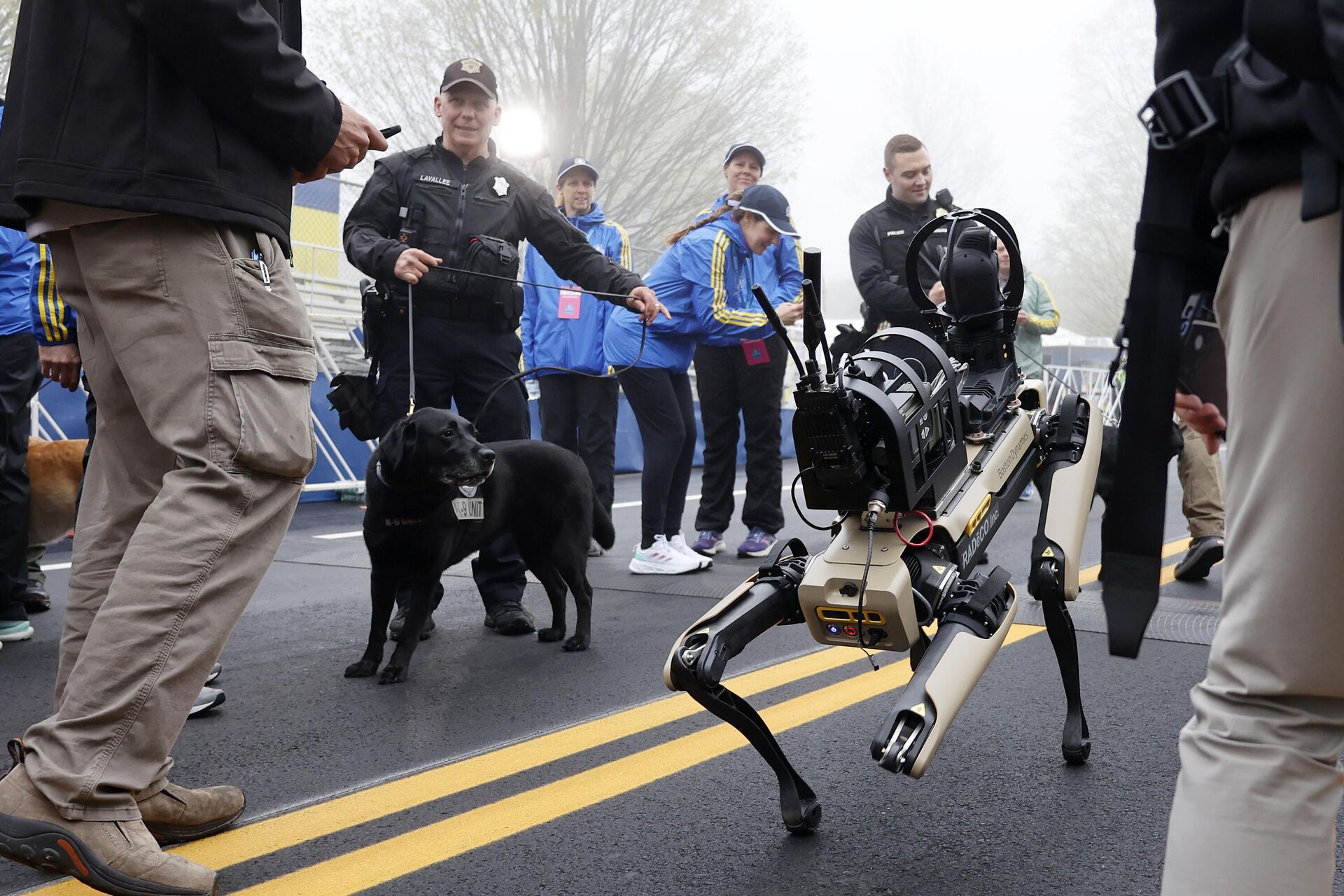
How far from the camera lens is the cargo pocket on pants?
2.20 metres

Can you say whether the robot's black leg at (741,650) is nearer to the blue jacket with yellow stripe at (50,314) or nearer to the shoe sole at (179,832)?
the shoe sole at (179,832)

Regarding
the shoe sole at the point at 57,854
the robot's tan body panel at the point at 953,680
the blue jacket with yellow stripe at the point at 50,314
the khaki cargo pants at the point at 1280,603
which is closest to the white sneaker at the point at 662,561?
the blue jacket with yellow stripe at the point at 50,314

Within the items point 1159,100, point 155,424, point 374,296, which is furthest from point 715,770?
point 374,296

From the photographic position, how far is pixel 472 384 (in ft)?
15.3

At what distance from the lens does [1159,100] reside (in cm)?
134

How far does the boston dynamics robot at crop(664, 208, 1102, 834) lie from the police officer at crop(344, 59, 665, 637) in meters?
2.17

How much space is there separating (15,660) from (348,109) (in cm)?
264

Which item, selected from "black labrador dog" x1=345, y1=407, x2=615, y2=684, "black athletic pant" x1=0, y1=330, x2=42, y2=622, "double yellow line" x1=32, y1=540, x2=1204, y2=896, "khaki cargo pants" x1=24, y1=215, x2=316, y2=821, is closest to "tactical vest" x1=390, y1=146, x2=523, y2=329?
"black labrador dog" x1=345, y1=407, x2=615, y2=684

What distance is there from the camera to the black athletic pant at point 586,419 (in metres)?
6.84

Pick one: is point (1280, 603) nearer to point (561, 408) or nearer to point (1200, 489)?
point (1200, 489)

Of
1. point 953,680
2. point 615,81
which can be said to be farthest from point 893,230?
point 615,81

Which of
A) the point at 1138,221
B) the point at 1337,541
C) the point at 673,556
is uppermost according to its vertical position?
the point at 1138,221

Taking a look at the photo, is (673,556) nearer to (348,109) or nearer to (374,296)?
(374,296)

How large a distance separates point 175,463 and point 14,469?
2.64 metres
